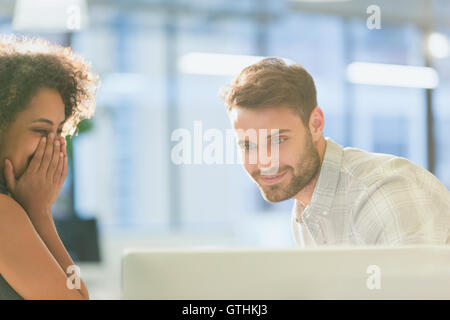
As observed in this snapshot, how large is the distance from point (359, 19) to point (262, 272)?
943mm

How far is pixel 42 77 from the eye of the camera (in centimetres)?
102

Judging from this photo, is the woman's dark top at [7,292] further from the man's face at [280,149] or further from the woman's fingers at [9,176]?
the man's face at [280,149]

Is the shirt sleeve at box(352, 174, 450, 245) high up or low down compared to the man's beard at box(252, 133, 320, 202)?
down

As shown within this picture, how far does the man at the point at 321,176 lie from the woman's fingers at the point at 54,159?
1.36ft

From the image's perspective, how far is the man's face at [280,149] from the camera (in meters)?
1.02

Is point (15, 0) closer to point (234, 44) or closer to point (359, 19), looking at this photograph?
point (234, 44)

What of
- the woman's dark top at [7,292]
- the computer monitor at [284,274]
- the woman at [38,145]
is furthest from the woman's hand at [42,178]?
the computer monitor at [284,274]

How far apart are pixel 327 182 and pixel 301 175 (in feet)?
0.22

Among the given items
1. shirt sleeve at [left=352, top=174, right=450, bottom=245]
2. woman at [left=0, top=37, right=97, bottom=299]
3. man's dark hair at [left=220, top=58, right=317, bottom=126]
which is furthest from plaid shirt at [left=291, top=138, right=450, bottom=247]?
woman at [left=0, top=37, right=97, bottom=299]

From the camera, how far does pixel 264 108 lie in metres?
1.02

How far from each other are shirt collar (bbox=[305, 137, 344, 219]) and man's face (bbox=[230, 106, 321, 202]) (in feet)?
0.07

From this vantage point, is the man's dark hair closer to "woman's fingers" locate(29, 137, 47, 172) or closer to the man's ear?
the man's ear

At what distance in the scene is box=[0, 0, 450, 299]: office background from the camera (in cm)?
125

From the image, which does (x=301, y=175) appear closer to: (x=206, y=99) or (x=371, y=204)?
(x=371, y=204)
